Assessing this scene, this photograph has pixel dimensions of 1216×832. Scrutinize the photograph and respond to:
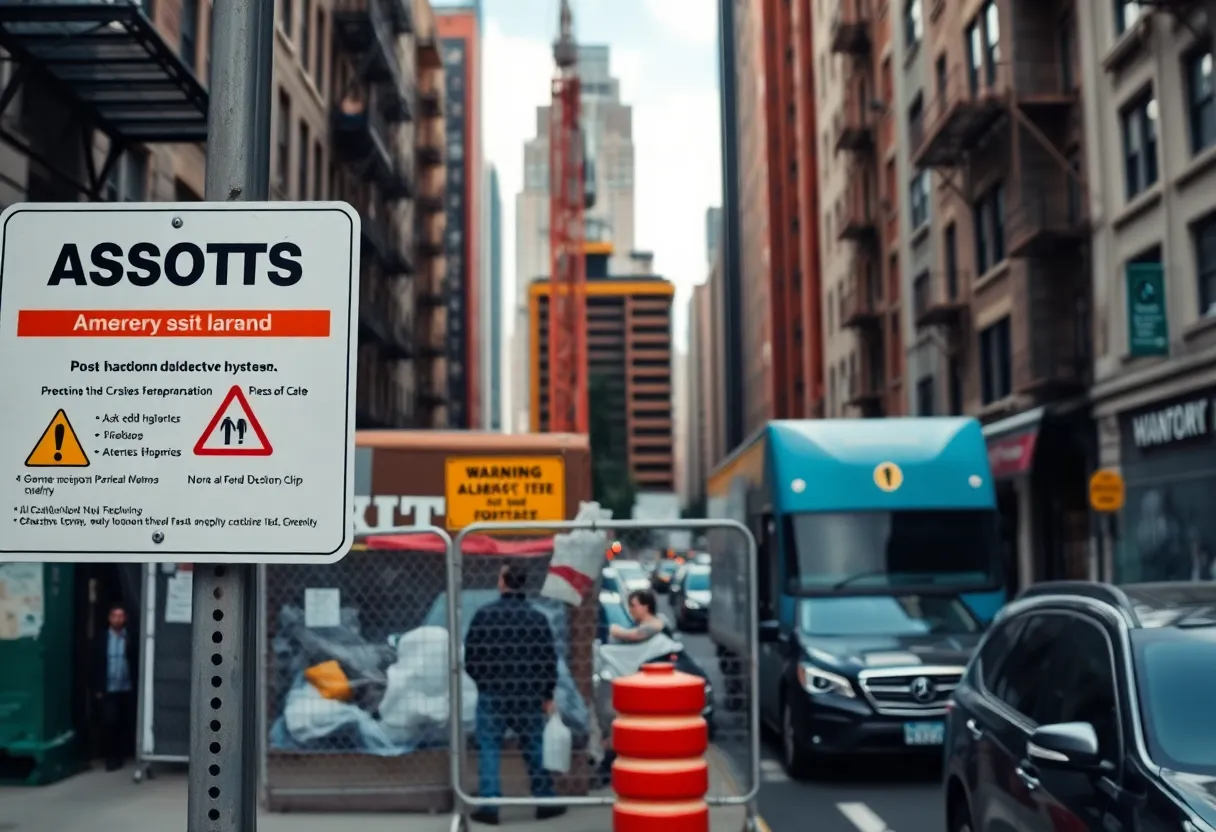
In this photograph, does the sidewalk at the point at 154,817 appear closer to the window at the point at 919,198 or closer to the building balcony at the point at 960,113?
the building balcony at the point at 960,113

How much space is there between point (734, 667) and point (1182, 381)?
1552cm

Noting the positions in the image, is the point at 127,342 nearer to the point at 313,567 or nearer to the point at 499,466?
the point at 313,567

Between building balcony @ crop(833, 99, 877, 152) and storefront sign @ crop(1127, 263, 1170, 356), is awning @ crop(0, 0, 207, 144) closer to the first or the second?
storefront sign @ crop(1127, 263, 1170, 356)

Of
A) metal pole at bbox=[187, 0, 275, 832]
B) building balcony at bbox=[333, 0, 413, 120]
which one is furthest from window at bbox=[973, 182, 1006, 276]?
metal pole at bbox=[187, 0, 275, 832]

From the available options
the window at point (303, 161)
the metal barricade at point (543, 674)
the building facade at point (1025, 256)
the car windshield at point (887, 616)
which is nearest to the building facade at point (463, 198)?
the window at point (303, 161)

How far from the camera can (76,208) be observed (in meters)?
2.86

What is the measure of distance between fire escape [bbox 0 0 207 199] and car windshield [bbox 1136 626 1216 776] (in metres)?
10.6

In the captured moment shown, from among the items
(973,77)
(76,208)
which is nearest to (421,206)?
(973,77)

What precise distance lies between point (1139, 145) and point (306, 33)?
1960 centimetres

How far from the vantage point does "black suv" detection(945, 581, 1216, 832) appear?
4594mm

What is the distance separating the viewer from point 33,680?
37.6 ft

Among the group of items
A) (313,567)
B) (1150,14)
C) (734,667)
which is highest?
(1150,14)

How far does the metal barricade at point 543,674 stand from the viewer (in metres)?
8.62

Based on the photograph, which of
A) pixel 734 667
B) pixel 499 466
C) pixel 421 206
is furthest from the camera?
pixel 421 206
